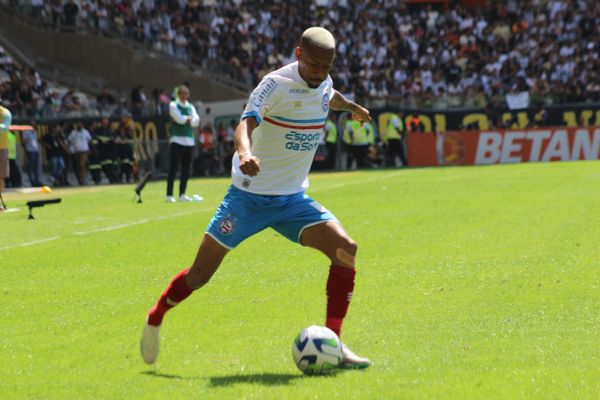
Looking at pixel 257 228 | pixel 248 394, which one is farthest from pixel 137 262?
pixel 248 394

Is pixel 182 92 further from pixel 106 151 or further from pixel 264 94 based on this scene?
pixel 264 94

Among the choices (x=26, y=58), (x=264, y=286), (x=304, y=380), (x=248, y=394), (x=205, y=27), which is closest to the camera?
(x=248, y=394)

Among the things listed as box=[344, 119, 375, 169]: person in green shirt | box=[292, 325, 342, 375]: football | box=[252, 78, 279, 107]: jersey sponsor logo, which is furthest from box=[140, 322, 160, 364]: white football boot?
box=[344, 119, 375, 169]: person in green shirt

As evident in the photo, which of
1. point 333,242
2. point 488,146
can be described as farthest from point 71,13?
point 333,242

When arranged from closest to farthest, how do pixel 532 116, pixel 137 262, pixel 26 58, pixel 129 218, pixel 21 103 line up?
pixel 137 262, pixel 129 218, pixel 21 103, pixel 532 116, pixel 26 58

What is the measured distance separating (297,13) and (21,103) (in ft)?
55.9

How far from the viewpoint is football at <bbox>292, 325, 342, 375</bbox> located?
6750 millimetres

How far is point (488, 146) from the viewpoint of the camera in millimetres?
37750

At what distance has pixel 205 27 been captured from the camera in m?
47.2

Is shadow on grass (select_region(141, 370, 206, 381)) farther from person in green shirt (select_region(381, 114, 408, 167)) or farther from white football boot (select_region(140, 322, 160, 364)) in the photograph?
person in green shirt (select_region(381, 114, 408, 167))

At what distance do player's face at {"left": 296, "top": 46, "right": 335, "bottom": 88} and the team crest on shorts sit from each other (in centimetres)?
105

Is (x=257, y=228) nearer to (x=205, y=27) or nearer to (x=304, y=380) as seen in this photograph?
(x=304, y=380)

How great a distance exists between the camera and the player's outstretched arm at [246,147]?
6359mm

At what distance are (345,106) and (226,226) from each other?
1.43 metres
